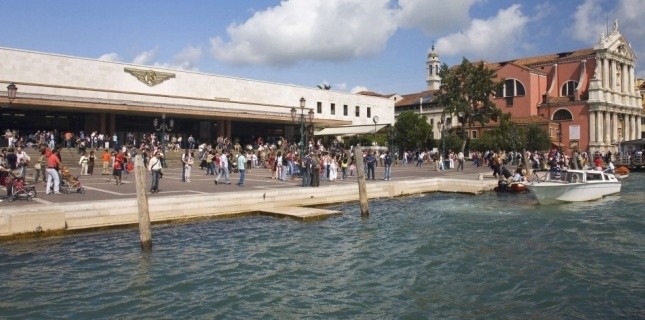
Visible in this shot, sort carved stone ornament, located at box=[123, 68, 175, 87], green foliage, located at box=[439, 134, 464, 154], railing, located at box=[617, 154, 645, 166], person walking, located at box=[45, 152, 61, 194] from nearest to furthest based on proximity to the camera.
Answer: person walking, located at box=[45, 152, 61, 194]
carved stone ornament, located at box=[123, 68, 175, 87]
railing, located at box=[617, 154, 645, 166]
green foliage, located at box=[439, 134, 464, 154]

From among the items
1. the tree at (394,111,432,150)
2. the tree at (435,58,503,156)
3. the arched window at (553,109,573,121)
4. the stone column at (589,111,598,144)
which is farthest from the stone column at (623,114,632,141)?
the tree at (394,111,432,150)

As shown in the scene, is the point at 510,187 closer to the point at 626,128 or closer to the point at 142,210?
the point at 142,210

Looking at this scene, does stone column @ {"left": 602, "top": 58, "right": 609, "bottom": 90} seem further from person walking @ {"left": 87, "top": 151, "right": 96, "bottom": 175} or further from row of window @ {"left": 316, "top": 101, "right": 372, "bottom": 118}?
person walking @ {"left": 87, "top": 151, "right": 96, "bottom": 175}

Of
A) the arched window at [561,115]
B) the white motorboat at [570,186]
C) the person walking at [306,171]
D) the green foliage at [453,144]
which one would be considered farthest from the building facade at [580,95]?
the person walking at [306,171]

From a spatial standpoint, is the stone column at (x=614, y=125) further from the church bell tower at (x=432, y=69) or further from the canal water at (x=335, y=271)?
the canal water at (x=335, y=271)

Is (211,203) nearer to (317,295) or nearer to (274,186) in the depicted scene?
(274,186)

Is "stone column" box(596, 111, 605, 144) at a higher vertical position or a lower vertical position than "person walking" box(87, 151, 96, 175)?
higher

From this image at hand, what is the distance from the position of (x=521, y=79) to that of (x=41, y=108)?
57310 mm

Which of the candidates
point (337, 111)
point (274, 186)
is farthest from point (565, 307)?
point (337, 111)

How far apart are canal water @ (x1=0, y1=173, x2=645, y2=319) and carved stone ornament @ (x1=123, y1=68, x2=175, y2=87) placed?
3176 centimetres

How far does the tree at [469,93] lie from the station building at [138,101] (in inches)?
383

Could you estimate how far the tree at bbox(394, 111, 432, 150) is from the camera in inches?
2398

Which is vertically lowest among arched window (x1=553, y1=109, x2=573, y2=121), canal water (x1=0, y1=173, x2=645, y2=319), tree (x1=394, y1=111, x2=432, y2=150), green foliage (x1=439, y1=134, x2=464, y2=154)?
canal water (x1=0, y1=173, x2=645, y2=319)

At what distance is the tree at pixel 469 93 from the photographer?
58812mm
